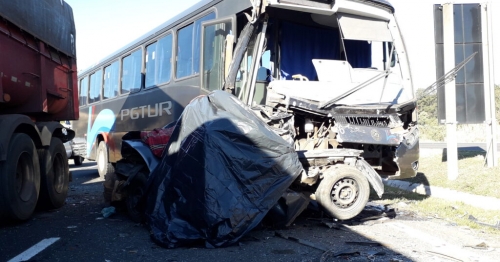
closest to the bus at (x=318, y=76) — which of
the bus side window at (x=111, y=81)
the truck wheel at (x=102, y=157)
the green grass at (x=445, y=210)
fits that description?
the green grass at (x=445, y=210)

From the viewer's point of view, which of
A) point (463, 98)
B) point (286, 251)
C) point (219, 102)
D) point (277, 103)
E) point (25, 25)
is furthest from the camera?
point (463, 98)

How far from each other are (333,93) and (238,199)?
2406 millimetres

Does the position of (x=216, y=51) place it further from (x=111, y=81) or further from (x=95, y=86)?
(x=95, y=86)

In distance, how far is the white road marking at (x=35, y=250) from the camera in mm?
4852

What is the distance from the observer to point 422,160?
14172 millimetres


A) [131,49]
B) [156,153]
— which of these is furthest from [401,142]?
[131,49]

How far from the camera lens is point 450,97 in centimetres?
1086

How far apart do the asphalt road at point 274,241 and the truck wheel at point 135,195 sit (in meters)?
0.13

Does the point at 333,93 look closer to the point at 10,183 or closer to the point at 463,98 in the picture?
the point at 10,183

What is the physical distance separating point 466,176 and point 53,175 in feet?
26.7

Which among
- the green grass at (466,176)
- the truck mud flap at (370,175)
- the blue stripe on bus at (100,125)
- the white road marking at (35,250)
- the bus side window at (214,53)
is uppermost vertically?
the bus side window at (214,53)

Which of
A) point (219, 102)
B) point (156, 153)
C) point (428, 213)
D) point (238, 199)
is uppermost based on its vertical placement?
point (219, 102)

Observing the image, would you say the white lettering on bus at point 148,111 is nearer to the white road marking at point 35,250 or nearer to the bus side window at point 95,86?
the bus side window at point 95,86

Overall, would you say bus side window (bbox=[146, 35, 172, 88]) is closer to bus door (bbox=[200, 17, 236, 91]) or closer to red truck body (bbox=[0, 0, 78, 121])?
red truck body (bbox=[0, 0, 78, 121])
